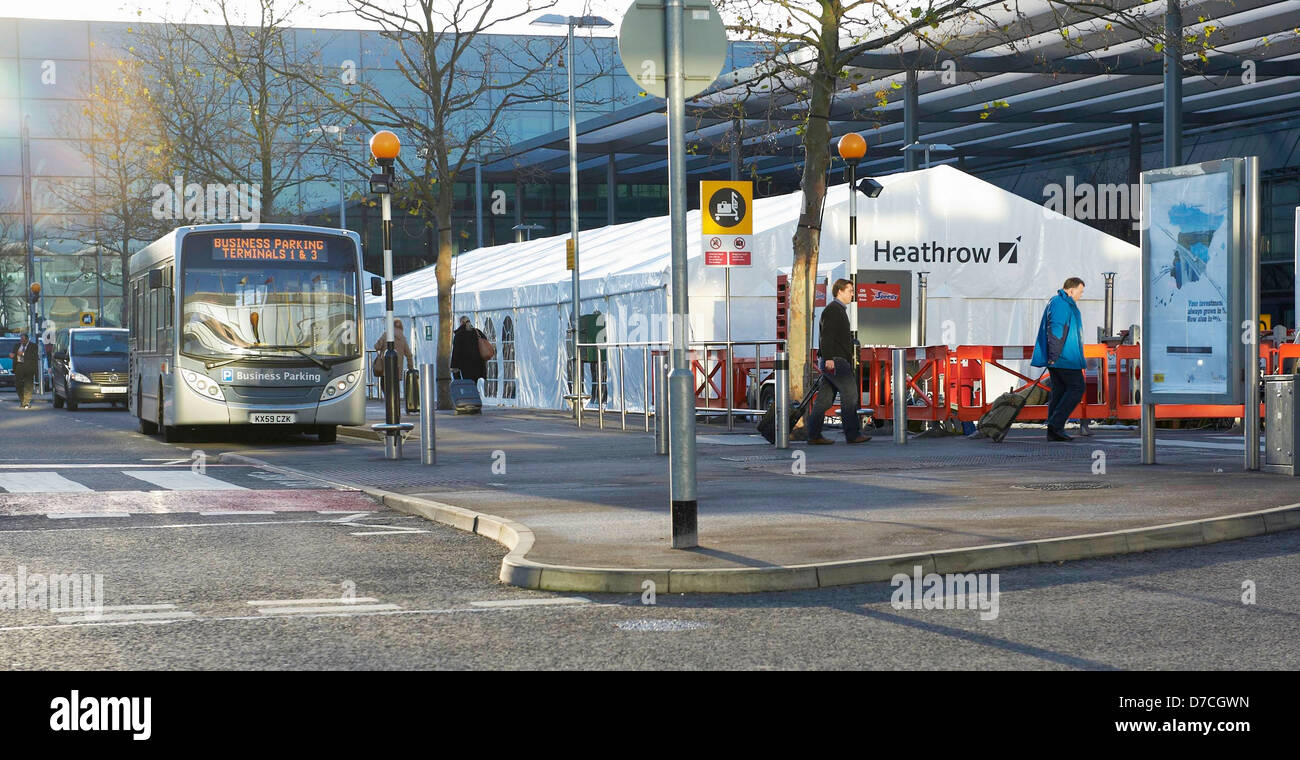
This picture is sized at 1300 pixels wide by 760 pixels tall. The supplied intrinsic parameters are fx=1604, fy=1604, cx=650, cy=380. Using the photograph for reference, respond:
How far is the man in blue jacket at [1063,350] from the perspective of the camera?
17.7m

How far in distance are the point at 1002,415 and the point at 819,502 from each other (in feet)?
23.9

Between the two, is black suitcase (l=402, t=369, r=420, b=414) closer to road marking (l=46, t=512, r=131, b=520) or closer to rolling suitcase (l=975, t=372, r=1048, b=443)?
road marking (l=46, t=512, r=131, b=520)

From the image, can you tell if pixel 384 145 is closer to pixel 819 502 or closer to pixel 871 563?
pixel 819 502

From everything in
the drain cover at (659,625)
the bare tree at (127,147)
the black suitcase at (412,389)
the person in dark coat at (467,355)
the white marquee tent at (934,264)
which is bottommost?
the drain cover at (659,625)

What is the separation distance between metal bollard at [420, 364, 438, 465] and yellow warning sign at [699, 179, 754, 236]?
3.77 metres

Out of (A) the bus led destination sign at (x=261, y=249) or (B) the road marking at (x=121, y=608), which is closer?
(B) the road marking at (x=121, y=608)

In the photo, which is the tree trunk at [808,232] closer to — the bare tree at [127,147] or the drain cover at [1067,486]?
the drain cover at [1067,486]

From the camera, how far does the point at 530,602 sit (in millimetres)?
7969

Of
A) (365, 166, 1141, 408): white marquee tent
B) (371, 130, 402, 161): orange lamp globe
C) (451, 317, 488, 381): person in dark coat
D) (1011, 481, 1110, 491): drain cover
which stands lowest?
(1011, 481, 1110, 491): drain cover

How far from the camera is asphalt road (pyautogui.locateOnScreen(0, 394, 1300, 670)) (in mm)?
6395

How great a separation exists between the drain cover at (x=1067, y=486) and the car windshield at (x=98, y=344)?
30680 mm

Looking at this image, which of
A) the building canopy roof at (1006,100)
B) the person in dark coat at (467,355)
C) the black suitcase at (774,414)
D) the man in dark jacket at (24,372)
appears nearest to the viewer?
the black suitcase at (774,414)

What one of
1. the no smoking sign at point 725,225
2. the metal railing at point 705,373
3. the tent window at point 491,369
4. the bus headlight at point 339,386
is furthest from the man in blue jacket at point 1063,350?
the tent window at point 491,369

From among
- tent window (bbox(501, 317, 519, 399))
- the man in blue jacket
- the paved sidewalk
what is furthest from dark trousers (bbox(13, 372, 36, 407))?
the man in blue jacket
